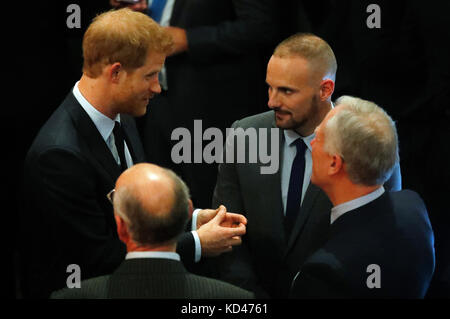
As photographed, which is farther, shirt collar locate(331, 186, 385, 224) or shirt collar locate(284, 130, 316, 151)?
shirt collar locate(284, 130, 316, 151)

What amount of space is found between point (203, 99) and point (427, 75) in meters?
1.28

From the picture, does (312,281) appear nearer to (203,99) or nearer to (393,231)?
(393,231)

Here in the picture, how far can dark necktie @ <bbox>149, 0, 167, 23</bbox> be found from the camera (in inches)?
177

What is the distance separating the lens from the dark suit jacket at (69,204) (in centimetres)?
296

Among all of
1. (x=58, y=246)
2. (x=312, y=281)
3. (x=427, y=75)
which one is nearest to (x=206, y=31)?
(x=427, y=75)

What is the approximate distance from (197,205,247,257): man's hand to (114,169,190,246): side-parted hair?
59 cm

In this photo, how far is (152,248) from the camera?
2.51 metres

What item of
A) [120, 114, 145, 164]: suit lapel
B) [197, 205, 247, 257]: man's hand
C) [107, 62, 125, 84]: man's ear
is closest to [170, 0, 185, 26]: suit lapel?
[120, 114, 145, 164]: suit lapel

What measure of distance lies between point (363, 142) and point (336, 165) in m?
0.13

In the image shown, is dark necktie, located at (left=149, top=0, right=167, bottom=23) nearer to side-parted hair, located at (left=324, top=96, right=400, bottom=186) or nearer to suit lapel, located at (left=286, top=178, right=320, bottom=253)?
suit lapel, located at (left=286, top=178, right=320, bottom=253)

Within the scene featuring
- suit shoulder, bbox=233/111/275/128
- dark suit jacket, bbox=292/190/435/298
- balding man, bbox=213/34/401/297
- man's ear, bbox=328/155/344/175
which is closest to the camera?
dark suit jacket, bbox=292/190/435/298

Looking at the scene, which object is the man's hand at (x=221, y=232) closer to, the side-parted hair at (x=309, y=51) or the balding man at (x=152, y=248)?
the balding man at (x=152, y=248)

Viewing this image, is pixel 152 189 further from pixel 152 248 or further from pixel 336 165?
pixel 336 165

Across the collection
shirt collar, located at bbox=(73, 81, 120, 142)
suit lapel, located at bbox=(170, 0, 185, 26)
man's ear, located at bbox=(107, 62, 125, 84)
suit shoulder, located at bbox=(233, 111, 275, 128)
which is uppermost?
suit lapel, located at bbox=(170, 0, 185, 26)
